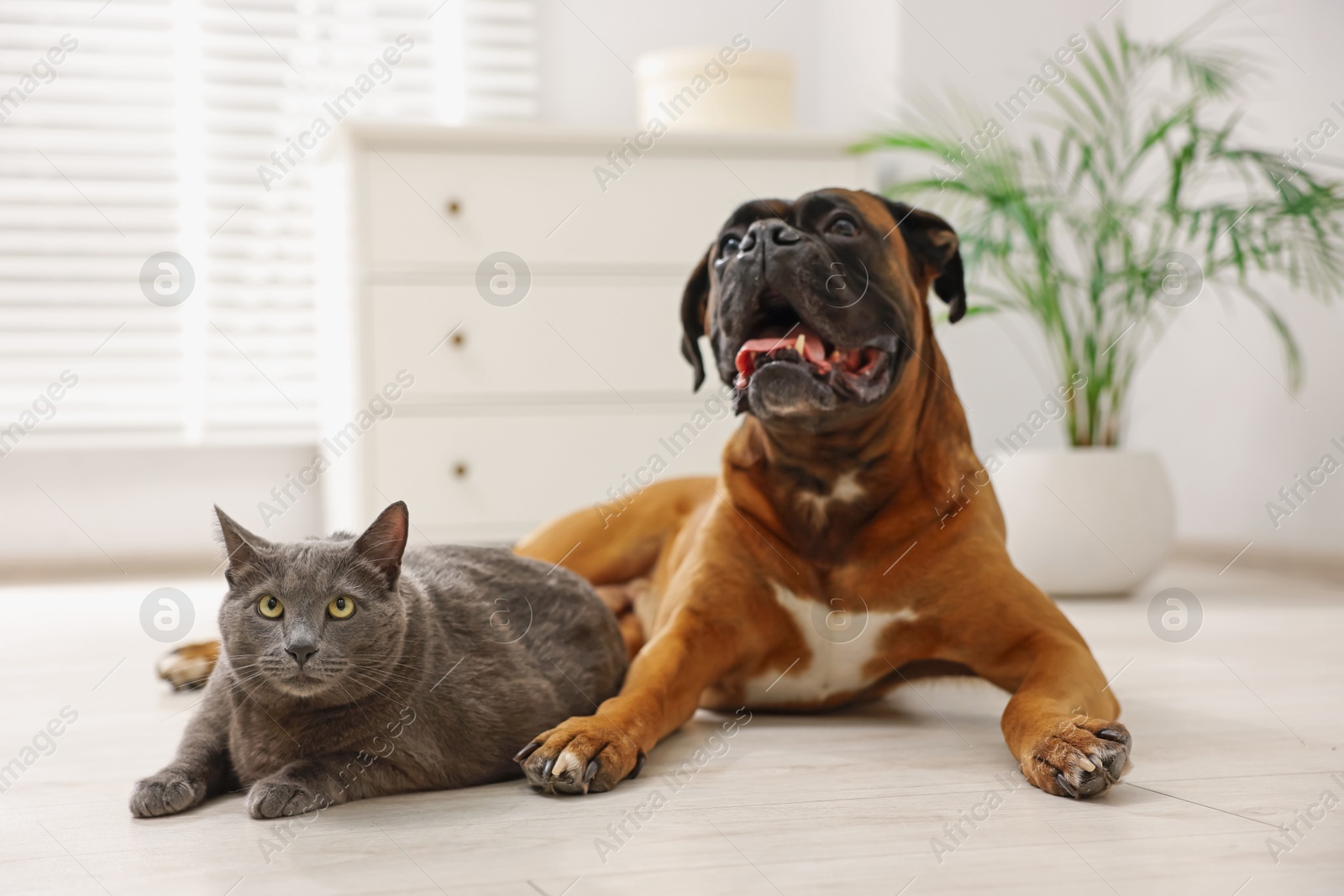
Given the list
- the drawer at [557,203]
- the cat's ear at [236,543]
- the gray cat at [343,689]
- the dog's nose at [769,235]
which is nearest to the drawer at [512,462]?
the drawer at [557,203]

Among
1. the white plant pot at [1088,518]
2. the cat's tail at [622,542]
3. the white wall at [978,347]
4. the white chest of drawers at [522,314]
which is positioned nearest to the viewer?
the cat's tail at [622,542]

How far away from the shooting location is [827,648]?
188 cm

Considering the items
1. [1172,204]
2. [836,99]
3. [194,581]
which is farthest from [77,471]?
[1172,204]

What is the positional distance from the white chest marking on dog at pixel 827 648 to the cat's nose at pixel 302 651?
80cm

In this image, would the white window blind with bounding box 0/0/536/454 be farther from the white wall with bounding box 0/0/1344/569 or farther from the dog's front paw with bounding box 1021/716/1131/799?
the dog's front paw with bounding box 1021/716/1131/799

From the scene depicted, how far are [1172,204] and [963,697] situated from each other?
1.84 metres

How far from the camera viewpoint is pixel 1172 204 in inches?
130

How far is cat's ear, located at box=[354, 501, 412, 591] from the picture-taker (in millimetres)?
1416

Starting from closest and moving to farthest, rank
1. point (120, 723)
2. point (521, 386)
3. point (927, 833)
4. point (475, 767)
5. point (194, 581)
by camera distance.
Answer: point (927, 833)
point (475, 767)
point (120, 723)
point (521, 386)
point (194, 581)

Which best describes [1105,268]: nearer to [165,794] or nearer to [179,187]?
[165,794]

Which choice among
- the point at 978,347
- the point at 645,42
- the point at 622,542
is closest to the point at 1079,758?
the point at 622,542

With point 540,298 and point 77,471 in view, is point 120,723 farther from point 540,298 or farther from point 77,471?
point 77,471

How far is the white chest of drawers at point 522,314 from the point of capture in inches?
140

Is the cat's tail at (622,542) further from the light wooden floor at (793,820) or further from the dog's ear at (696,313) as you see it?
the light wooden floor at (793,820)
